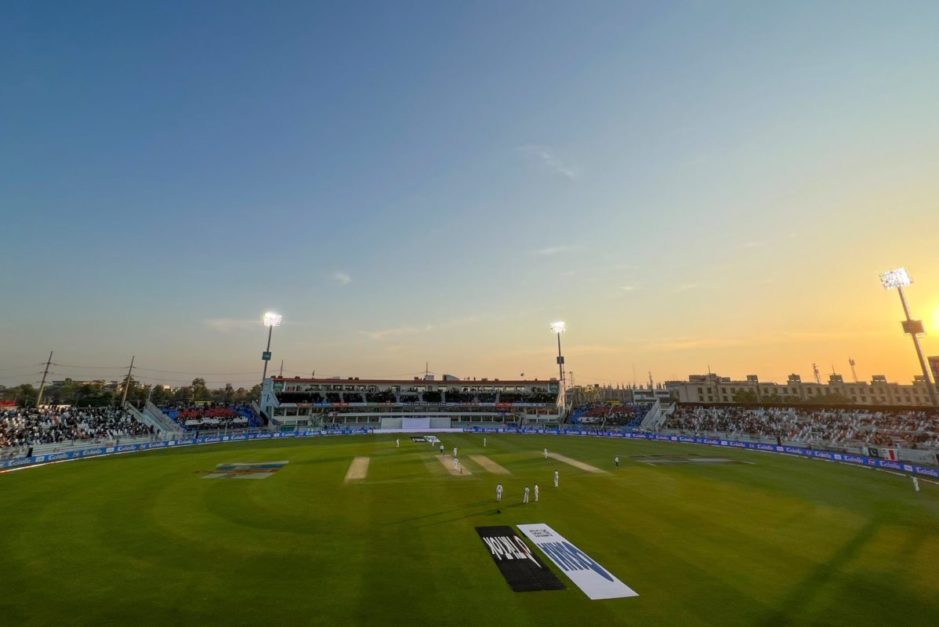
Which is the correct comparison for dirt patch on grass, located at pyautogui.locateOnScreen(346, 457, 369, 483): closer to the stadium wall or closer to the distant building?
the stadium wall

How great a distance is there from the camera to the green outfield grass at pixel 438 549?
12.3 m

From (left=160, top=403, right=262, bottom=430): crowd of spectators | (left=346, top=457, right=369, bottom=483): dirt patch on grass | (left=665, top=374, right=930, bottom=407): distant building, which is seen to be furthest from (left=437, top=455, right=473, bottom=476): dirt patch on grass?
(left=665, top=374, right=930, bottom=407): distant building

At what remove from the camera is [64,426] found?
5328 centimetres

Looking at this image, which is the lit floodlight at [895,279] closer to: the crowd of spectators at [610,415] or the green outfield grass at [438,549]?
the green outfield grass at [438,549]

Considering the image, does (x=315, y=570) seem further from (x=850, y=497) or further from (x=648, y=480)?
(x=850, y=497)

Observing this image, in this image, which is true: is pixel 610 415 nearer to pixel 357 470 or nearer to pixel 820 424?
pixel 820 424

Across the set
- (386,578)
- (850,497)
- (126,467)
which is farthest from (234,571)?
(850,497)

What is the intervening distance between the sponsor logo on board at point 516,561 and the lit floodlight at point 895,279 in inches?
2045

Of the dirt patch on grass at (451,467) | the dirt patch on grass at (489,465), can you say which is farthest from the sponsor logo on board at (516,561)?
the dirt patch on grass at (489,465)

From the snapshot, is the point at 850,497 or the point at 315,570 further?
the point at 850,497

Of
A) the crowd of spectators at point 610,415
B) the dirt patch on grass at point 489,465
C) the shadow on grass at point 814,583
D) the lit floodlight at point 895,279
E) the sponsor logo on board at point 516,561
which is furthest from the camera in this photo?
the crowd of spectators at point 610,415

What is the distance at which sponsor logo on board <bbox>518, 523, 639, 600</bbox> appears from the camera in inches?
536

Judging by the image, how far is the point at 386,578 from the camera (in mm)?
14477

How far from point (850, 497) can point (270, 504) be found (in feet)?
125
